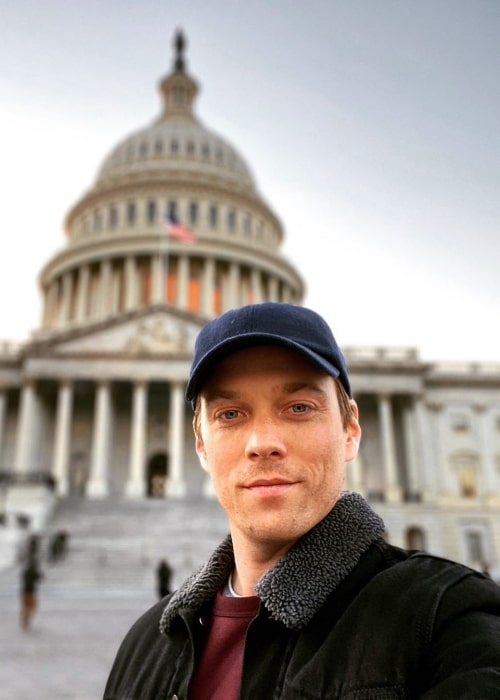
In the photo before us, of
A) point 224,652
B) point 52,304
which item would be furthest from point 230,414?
point 52,304

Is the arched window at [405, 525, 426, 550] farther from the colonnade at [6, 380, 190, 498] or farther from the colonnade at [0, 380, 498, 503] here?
the colonnade at [6, 380, 190, 498]

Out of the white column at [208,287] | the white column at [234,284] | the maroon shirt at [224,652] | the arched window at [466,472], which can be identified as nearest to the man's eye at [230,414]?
the maroon shirt at [224,652]

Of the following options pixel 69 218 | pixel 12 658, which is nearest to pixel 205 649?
pixel 12 658

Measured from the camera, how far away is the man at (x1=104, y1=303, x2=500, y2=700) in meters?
1.72

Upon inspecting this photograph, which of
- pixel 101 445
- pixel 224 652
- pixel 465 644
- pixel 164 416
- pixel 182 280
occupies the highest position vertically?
pixel 182 280

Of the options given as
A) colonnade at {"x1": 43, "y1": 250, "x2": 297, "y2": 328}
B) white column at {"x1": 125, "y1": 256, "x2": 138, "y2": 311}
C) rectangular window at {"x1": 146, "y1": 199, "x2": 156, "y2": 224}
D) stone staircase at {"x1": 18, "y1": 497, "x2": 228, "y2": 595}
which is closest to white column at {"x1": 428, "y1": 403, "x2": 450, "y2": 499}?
stone staircase at {"x1": 18, "y1": 497, "x2": 228, "y2": 595}

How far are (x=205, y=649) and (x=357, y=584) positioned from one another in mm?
639

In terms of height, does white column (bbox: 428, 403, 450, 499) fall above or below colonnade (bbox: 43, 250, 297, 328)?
below

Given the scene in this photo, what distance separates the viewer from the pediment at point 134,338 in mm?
49188

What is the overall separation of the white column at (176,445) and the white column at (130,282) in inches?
697

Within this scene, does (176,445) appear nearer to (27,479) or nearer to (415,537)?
(27,479)

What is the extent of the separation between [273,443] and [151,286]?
66.0 m

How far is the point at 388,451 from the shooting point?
164ft

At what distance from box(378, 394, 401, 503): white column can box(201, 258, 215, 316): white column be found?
838 inches
